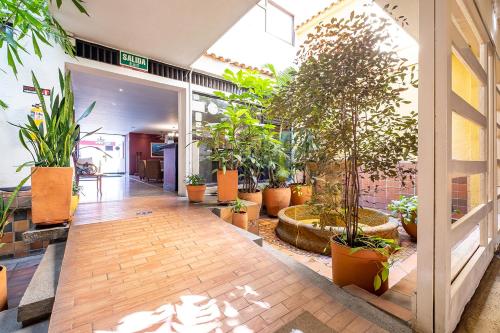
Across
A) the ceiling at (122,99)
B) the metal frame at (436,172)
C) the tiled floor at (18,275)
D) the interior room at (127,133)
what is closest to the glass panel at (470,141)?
the metal frame at (436,172)

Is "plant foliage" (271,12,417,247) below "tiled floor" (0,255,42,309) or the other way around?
the other way around

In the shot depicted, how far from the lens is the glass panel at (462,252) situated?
4.33 ft

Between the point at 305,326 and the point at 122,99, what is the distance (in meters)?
7.12

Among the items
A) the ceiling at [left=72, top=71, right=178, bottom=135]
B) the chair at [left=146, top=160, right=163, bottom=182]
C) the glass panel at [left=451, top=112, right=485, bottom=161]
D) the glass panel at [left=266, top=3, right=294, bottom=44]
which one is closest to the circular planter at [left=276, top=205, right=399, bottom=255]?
the glass panel at [left=451, top=112, right=485, bottom=161]

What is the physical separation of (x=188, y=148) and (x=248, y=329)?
12.4 ft

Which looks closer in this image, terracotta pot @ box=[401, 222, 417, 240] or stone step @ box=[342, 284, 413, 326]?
stone step @ box=[342, 284, 413, 326]

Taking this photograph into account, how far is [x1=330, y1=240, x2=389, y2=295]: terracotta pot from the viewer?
4.58 feet

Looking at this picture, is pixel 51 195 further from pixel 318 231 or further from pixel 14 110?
pixel 318 231

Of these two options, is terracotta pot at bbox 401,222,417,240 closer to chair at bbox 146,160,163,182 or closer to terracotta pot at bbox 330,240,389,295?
terracotta pot at bbox 330,240,389,295

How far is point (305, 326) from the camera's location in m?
1.08

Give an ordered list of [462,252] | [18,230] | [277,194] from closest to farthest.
A: [462,252] → [18,230] → [277,194]

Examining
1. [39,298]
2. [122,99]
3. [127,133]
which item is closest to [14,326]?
[39,298]

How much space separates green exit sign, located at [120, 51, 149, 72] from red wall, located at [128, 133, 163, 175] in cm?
1038

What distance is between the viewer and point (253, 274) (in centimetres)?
155
